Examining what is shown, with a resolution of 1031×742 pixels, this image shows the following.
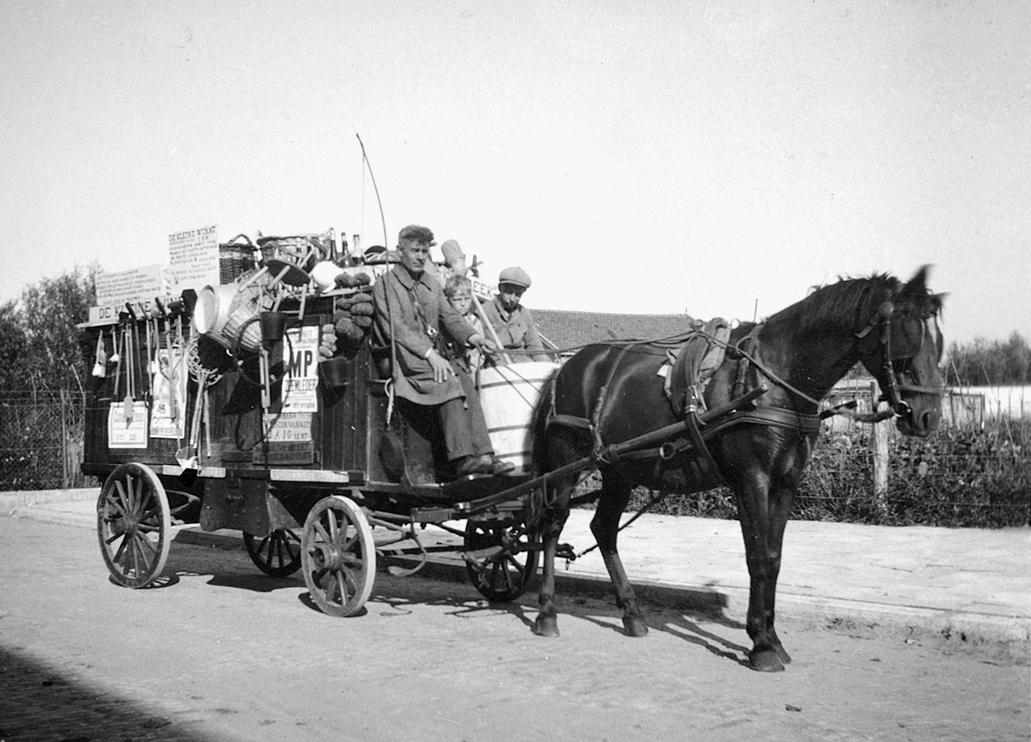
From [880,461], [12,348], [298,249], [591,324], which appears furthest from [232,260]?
[591,324]

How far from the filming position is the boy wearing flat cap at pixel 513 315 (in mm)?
8078

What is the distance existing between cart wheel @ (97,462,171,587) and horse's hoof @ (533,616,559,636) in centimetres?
338

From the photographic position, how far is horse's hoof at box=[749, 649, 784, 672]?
575 cm

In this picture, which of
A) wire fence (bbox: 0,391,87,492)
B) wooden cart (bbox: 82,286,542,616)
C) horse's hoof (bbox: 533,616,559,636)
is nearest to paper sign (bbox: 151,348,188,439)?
wooden cart (bbox: 82,286,542,616)

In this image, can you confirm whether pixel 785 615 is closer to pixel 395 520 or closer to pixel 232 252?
pixel 395 520

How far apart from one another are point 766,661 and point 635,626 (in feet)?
3.83

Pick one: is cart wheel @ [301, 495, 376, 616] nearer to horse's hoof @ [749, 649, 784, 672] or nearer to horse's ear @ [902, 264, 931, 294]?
horse's hoof @ [749, 649, 784, 672]

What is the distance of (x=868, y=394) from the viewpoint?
37.6ft

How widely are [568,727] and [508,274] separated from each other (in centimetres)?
417

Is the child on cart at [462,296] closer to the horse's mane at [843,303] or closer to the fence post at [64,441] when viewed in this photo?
the horse's mane at [843,303]

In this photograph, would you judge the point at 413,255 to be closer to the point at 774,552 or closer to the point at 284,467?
the point at 284,467

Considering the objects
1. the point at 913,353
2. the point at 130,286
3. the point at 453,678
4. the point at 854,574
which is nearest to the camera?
the point at 913,353

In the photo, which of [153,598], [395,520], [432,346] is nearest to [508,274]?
[432,346]

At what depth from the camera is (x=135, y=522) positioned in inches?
345
